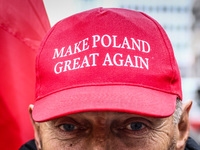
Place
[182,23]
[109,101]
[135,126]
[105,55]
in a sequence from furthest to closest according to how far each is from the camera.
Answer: [182,23] < [135,126] < [105,55] < [109,101]

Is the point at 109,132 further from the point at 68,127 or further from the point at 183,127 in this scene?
the point at 183,127

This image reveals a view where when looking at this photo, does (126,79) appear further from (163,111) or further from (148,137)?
(148,137)

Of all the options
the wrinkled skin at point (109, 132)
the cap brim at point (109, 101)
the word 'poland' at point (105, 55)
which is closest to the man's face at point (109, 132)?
the wrinkled skin at point (109, 132)

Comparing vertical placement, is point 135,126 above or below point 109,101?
below

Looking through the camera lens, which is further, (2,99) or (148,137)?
(2,99)

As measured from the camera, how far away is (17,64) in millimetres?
1758

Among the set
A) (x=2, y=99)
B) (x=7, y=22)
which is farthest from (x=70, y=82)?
(x=7, y=22)

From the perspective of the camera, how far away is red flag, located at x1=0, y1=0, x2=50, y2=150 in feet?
5.54

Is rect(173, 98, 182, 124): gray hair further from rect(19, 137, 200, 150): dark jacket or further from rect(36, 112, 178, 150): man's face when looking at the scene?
rect(19, 137, 200, 150): dark jacket

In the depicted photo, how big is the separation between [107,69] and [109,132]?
0.32m

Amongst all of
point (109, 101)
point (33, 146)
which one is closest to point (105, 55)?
point (109, 101)

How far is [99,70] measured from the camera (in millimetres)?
1262

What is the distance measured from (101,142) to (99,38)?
0.51 metres

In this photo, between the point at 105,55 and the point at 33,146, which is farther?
the point at 33,146
